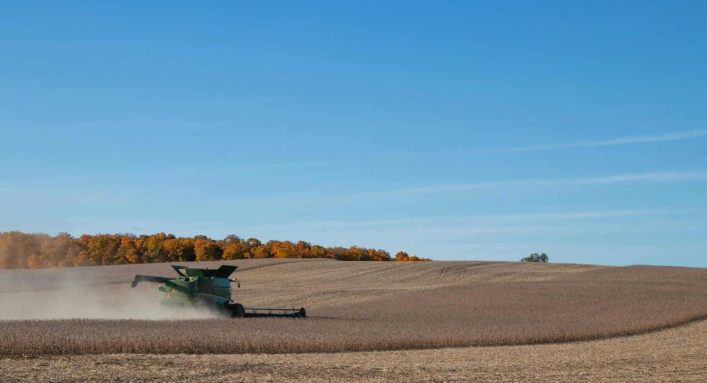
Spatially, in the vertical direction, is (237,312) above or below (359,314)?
below

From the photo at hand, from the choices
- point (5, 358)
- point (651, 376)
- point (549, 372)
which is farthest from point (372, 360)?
point (5, 358)

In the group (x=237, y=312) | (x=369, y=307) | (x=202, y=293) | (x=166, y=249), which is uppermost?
(x=166, y=249)

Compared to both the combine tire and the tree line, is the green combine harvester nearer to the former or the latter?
the combine tire

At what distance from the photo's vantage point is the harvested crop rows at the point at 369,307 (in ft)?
86.4

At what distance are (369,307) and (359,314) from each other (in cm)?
410

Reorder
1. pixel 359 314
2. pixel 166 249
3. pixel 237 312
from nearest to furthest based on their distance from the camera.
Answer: pixel 237 312, pixel 359 314, pixel 166 249

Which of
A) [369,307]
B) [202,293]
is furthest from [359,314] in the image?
[202,293]

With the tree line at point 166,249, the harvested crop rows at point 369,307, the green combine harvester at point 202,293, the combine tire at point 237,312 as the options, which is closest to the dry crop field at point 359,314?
the harvested crop rows at point 369,307

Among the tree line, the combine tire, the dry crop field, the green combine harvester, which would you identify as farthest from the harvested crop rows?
the tree line

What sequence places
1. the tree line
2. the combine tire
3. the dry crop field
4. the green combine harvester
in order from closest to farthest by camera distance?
the dry crop field → the combine tire → the green combine harvester → the tree line

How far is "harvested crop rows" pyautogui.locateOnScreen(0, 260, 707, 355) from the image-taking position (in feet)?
86.4

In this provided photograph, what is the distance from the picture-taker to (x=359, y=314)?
41000 mm

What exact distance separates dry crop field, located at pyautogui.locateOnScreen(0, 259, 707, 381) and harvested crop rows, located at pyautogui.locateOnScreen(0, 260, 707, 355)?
0.23ft

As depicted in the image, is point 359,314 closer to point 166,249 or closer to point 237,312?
point 237,312
